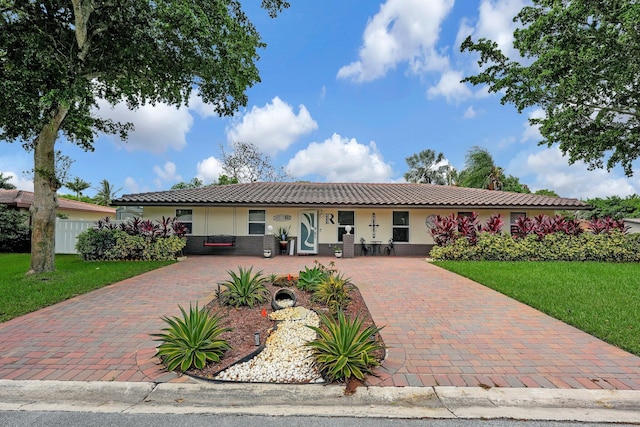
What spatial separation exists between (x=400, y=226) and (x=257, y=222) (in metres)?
6.60

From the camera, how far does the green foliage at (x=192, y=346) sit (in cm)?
324

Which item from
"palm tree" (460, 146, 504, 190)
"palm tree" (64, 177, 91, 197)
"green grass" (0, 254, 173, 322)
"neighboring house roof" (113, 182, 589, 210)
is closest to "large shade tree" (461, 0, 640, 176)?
"neighboring house roof" (113, 182, 589, 210)

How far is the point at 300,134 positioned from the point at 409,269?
52.7ft

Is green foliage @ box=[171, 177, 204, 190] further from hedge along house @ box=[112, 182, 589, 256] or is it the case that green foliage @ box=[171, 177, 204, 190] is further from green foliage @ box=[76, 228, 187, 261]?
green foliage @ box=[76, 228, 187, 261]

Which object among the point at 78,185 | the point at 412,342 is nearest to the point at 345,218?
the point at 412,342

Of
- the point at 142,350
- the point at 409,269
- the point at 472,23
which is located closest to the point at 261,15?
the point at 472,23

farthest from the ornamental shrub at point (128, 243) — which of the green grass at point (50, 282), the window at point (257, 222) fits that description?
the window at point (257, 222)

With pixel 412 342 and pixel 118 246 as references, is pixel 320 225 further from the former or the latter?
pixel 412 342

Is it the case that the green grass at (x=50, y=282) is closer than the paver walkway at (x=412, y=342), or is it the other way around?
the paver walkway at (x=412, y=342)

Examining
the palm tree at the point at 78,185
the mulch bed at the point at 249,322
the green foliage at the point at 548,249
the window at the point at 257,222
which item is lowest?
the mulch bed at the point at 249,322

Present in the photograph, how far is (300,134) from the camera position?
2333 centimetres

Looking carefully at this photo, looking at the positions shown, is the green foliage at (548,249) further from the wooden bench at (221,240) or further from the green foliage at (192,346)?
the green foliage at (192,346)

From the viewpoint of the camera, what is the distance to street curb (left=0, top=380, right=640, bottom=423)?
2654 mm

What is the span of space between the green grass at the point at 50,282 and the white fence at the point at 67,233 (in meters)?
3.71
